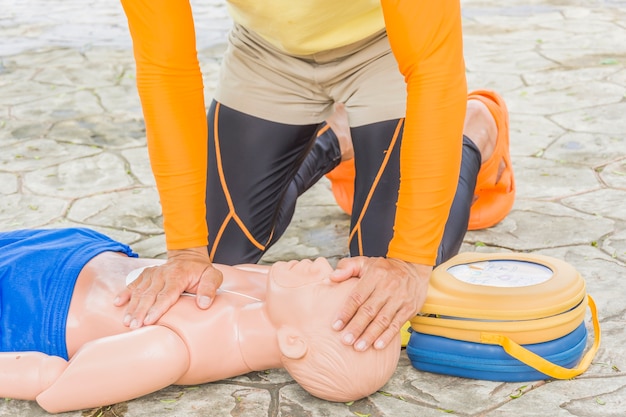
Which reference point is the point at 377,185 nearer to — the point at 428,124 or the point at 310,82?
the point at 310,82

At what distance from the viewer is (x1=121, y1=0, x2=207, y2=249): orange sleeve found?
213 cm

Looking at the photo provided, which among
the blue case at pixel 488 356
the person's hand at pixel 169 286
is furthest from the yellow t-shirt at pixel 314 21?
the blue case at pixel 488 356

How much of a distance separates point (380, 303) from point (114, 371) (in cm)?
60

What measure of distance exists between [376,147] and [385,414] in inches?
31.4

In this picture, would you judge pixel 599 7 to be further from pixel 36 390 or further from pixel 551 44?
pixel 36 390

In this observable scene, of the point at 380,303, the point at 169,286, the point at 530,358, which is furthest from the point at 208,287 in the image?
the point at 530,358

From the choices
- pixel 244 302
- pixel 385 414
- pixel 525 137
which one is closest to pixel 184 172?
pixel 244 302

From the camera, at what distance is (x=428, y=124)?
1921 mm

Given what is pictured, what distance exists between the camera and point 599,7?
7.08 m

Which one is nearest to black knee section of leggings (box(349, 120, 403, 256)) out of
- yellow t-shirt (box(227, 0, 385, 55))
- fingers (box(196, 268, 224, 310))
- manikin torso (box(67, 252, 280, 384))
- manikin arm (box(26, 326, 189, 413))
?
yellow t-shirt (box(227, 0, 385, 55))

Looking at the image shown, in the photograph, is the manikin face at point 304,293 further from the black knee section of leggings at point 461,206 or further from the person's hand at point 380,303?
the black knee section of leggings at point 461,206

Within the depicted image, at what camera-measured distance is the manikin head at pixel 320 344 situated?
190cm

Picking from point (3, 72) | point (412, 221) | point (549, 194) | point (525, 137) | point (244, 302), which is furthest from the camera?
point (3, 72)

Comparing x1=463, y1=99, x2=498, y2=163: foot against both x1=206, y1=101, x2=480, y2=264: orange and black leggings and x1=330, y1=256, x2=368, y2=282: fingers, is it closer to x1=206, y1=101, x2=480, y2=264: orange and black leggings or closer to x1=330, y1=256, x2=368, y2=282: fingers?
x1=206, y1=101, x2=480, y2=264: orange and black leggings
